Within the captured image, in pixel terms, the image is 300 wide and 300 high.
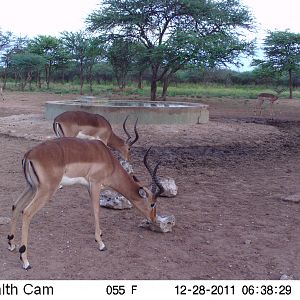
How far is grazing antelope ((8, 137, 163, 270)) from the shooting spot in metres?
4.00

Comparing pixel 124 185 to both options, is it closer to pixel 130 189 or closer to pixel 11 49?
pixel 130 189

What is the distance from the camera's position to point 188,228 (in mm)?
5094

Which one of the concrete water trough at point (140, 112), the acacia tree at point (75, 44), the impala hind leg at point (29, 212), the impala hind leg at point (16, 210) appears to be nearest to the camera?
the impala hind leg at point (29, 212)

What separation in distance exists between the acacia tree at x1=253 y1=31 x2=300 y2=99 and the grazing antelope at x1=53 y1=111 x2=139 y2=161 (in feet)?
84.0

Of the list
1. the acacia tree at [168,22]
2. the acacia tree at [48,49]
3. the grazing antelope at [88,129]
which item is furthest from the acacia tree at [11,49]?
the grazing antelope at [88,129]

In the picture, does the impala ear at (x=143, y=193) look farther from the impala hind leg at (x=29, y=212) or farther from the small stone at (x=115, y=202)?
the small stone at (x=115, y=202)

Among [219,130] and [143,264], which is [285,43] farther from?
[143,264]

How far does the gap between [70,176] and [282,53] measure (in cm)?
3124

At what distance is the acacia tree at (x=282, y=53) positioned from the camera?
106ft

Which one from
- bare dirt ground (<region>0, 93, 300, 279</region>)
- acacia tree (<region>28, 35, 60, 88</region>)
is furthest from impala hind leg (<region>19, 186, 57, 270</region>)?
acacia tree (<region>28, 35, 60, 88</region>)

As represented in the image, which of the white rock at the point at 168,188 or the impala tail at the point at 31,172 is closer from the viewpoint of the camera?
the impala tail at the point at 31,172

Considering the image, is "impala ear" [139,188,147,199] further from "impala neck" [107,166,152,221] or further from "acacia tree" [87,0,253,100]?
"acacia tree" [87,0,253,100]

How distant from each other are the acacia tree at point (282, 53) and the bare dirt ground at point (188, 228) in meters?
24.3

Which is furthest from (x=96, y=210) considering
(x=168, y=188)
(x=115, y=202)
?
(x=168, y=188)
